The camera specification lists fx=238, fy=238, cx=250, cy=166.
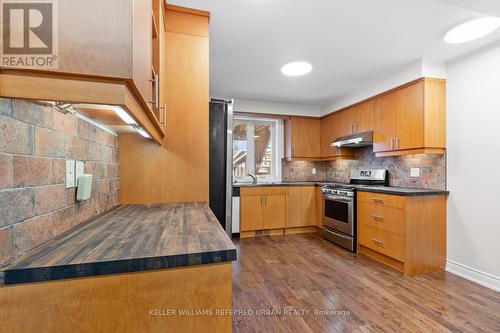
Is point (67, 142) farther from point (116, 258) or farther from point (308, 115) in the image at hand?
point (308, 115)

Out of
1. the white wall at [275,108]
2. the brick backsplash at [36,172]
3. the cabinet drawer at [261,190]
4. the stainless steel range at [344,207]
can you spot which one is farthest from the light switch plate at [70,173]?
the white wall at [275,108]

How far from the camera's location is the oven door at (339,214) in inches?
124

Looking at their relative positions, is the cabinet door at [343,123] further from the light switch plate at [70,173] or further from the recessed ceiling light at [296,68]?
the light switch plate at [70,173]

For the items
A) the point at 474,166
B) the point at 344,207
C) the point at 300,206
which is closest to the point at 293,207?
the point at 300,206

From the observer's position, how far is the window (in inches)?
174

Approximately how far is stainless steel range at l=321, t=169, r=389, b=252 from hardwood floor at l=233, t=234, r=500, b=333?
40cm

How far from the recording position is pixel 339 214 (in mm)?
3377

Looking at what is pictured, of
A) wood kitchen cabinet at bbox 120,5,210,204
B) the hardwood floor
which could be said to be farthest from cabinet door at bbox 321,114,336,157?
wood kitchen cabinet at bbox 120,5,210,204

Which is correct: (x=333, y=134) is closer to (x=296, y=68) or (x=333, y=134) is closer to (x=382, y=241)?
(x=296, y=68)

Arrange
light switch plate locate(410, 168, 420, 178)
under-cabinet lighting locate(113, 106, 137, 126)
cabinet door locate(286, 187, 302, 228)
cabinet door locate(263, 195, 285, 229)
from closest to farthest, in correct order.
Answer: under-cabinet lighting locate(113, 106, 137, 126), light switch plate locate(410, 168, 420, 178), cabinet door locate(263, 195, 285, 229), cabinet door locate(286, 187, 302, 228)

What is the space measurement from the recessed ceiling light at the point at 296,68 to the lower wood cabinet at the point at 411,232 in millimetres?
1710

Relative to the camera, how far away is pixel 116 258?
2.23 feet

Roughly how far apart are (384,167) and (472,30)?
5.99 feet

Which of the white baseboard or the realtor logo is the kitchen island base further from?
the white baseboard
